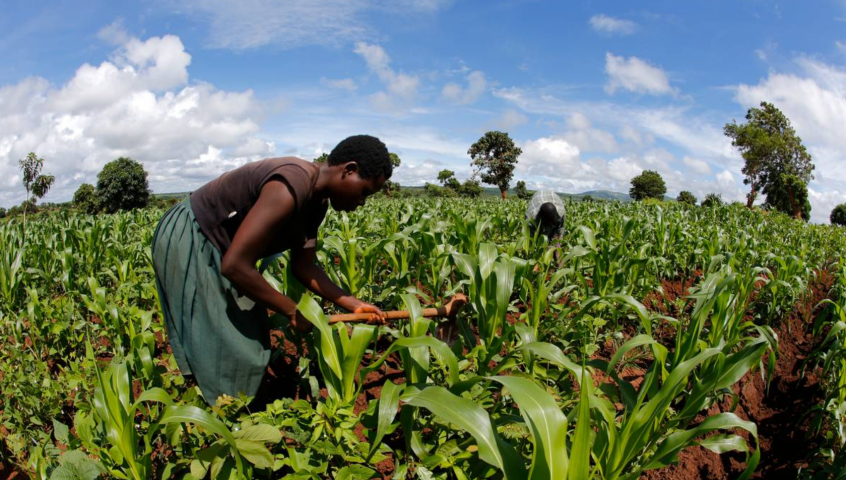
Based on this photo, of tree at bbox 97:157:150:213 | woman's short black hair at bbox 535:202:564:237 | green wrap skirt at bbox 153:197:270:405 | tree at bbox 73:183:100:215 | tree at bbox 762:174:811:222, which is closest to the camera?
green wrap skirt at bbox 153:197:270:405

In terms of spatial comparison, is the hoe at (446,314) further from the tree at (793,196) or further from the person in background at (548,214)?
the tree at (793,196)

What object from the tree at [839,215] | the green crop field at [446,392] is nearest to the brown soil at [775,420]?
the green crop field at [446,392]

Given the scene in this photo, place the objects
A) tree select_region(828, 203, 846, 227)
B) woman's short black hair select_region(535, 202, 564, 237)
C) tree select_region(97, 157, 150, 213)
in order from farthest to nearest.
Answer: tree select_region(828, 203, 846, 227) → tree select_region(97, 157, 150, 213) → woman's short black hair select_region(535, 202, 564, 237)

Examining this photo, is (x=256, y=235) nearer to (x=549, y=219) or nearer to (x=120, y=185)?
(x=549, y=219)

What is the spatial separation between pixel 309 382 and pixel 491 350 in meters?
0.95

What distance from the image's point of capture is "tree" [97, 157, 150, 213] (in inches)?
1326

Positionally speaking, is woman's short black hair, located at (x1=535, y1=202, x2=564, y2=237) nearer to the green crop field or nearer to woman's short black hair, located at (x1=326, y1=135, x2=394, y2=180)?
the green crop field

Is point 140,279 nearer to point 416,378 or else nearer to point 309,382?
point 309,382

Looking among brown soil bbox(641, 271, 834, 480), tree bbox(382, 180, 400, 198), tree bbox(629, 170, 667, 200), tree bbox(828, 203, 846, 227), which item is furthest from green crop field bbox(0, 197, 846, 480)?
tree bbox(828, 203, 846, 227)

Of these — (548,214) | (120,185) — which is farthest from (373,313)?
(120,185)

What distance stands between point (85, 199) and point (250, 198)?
4919 centimetres

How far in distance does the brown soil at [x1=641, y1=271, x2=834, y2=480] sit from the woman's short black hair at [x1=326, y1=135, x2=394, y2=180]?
6.25ft

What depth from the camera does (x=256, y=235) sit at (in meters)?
1.48

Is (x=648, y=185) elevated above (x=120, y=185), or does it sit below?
above
